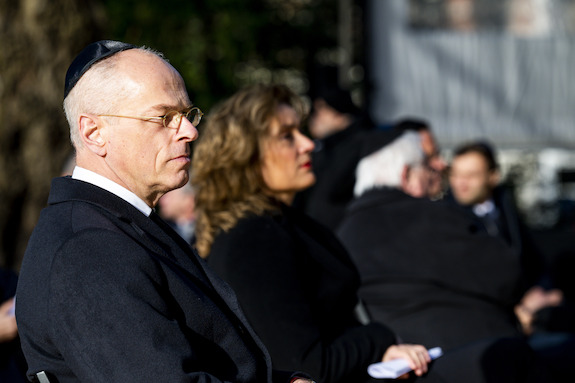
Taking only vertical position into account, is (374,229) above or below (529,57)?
above

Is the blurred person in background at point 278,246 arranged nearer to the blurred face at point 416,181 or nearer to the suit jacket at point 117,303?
the suit jacket at point 117,303

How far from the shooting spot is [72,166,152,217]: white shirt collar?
192cm

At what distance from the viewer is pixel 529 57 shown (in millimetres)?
10648

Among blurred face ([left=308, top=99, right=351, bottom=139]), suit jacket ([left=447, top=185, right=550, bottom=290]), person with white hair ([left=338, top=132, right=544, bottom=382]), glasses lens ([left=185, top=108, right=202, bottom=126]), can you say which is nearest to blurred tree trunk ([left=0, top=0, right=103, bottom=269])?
blurred face ([left=308, top=99, right=351, bottom=139])

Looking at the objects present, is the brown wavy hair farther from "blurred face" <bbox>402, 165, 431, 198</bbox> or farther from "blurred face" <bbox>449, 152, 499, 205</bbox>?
"blurred face" <bbox>449, 152, 499, 205</bbox>

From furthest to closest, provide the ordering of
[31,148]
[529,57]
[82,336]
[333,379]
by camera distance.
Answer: [529,57] < [31,148] < [333,379] < [82,336]

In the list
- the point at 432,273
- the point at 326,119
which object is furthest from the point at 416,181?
the point at 326,119

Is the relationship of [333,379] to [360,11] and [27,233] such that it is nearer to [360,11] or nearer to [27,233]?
[27,233]

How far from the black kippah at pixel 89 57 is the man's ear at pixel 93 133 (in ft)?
0.34

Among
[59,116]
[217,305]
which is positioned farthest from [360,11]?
[217,305]

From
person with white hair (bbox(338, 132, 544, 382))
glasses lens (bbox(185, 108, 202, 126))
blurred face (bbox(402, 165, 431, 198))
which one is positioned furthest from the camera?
blurred face (bbox(402, 165, 431, 198))

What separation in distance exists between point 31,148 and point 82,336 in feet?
12.6

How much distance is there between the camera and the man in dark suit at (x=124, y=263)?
5.43 ft

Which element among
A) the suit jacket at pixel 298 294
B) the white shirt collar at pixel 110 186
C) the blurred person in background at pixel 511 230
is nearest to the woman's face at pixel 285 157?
the suit jacket at pixel 298 294
